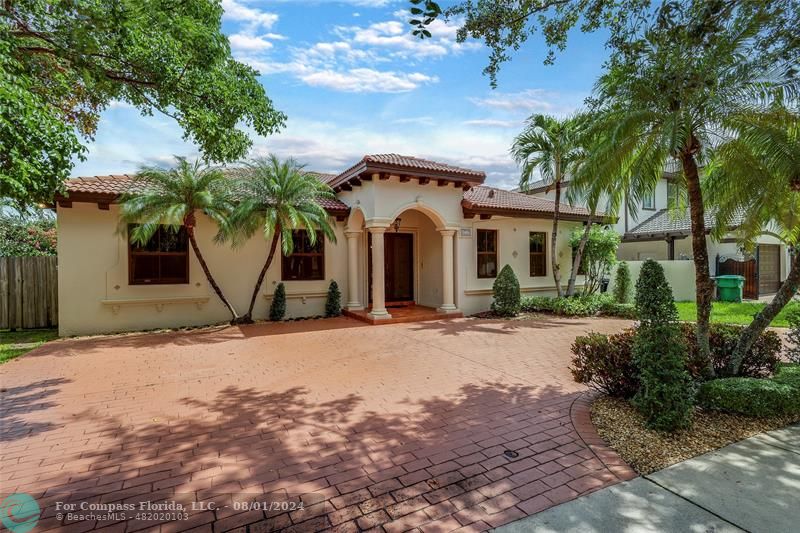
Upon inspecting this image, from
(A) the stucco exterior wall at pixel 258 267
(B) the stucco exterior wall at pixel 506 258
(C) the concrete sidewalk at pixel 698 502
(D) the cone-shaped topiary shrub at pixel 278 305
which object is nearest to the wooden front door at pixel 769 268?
(B) the stucco exterior wall at pixel 506 258

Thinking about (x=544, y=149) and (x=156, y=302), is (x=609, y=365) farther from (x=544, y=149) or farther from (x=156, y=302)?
(x=156, y=302)

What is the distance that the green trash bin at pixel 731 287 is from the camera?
15.9m

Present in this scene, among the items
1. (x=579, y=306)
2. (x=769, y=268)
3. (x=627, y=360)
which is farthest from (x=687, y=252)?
(x=627, y=360)

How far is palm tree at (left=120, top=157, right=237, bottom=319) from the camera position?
373 inches

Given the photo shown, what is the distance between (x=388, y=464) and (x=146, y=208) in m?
9.22

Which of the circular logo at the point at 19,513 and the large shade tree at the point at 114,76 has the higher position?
the large shade tree at the point at 114,76

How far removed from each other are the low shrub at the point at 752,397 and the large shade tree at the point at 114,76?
330 inches

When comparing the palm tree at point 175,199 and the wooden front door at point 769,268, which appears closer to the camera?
the palm tree at point 175,199

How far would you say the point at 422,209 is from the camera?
12.5 m

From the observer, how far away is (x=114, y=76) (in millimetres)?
7070

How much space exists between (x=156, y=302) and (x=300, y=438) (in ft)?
29.2

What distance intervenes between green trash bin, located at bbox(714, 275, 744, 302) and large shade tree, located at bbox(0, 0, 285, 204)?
722 inches

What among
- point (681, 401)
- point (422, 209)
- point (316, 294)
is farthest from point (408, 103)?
point (681, 401)

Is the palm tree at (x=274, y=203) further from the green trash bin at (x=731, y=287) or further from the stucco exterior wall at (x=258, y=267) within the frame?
the green trash bin at (x=731, y=287)
